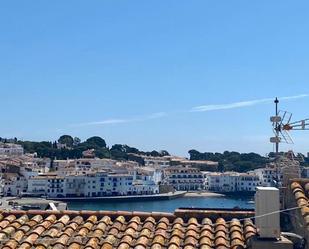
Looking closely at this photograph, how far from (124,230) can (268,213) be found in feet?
4.88

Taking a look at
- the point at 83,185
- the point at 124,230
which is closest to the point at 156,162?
the point at 83,185

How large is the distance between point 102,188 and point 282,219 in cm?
8758

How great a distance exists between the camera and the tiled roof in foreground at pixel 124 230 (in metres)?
4.89

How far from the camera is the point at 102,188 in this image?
9188 centimetres

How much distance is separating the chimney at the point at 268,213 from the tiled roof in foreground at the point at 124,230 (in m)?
0.34

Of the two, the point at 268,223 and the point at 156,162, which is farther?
the point at 156,162

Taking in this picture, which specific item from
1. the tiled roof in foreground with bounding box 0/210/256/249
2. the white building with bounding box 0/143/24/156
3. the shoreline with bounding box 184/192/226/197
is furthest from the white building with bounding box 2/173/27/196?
the tiled roof in foreground with bounding box 0/210/256/249

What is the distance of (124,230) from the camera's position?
5359 millimetres

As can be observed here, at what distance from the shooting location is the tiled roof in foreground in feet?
16.0

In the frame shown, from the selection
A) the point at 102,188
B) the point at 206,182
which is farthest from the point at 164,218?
the point at 206,182

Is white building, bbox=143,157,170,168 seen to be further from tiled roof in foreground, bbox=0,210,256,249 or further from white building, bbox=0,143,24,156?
tiled roof in foreground, bbox=0,210,256,249

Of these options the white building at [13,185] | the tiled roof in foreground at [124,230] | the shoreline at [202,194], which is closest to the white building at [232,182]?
the shoreline at [202,194]

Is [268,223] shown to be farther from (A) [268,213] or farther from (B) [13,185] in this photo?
(B) [13,185]

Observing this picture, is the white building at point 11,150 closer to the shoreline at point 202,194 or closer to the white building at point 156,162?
the white building at point 156,162
